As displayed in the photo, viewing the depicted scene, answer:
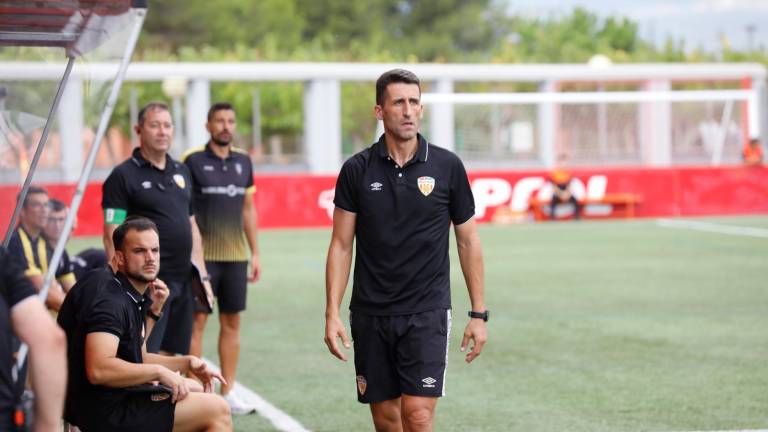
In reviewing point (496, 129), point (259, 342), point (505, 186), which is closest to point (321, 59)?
point (496, 129)

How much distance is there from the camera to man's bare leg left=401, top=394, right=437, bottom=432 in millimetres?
6379

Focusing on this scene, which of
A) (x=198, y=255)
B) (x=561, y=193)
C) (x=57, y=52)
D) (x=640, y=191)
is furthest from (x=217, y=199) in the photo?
(x=640, y=191)

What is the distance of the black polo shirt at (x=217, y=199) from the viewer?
972cm

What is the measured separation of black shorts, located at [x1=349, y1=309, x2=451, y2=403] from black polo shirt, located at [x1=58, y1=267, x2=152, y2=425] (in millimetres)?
1139

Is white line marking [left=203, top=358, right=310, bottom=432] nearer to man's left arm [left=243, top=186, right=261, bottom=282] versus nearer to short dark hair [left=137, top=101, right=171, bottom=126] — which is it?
man's left arm [left=243, top=186, right=261, bottom=282]

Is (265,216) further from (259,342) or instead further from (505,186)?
(259,342)

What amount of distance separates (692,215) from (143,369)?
24547mm

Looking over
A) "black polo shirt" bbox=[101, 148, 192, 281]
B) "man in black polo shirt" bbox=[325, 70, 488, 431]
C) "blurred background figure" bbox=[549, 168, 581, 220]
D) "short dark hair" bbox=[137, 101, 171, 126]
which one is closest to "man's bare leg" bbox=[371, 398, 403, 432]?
"man in black polo shirt" bbox=[325, 70, 488, 431]

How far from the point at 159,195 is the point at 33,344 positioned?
4.65m

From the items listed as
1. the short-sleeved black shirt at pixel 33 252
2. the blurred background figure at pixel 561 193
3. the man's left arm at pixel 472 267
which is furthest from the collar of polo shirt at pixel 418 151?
the blurred background figure at pixel 561 193

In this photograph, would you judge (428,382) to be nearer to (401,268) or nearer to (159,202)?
(401,268)

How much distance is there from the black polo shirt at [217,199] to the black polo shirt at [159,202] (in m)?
0.93

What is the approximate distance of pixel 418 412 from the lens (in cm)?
638

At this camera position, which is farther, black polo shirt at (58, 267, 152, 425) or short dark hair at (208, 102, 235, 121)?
short dark hair at (208, 102, 235, 121)
